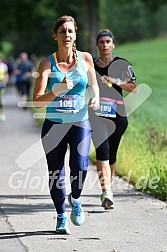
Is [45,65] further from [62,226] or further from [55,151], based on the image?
[62,226]

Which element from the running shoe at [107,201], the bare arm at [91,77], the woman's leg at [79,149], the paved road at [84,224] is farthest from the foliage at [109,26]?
the woman's leg at [79,149]

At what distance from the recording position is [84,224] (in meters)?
7.85

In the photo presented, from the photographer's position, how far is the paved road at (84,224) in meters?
6.90

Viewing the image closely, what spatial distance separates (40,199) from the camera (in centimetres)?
932

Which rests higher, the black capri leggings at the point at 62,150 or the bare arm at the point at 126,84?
the bare arm at the point at 126,84

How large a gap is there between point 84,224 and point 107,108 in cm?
158

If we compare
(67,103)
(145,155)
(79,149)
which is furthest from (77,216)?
(145,155)

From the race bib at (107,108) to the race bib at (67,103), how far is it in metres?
1.56

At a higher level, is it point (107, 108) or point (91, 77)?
point (91, 77)

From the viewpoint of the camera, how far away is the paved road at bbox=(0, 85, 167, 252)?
6898 millimetres

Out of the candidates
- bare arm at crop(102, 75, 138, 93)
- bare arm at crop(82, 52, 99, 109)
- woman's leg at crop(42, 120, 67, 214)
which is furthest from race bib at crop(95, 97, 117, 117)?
woman's leg at crop(42, 120, 67, 214)

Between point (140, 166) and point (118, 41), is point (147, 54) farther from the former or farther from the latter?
point (140, 166)

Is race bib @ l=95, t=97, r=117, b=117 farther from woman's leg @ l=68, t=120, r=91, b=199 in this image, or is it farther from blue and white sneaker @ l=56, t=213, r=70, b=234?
blue and white sneaker @ l=56, t=213, r=70, b=234

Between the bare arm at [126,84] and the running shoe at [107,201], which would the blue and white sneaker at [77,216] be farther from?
the bare arm at [126,84]
